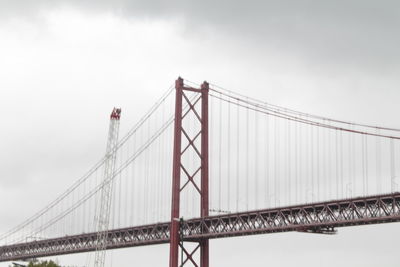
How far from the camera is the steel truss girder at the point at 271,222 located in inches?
3391

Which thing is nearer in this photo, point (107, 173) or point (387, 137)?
point (387, 137)

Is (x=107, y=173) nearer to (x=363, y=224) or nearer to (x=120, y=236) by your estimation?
(x=120, y=236)

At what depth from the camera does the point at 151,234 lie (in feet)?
386

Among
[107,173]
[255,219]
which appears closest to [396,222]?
[255,219]

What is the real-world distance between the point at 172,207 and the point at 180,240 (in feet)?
13.2

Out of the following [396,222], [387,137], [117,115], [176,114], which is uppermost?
[117,115]

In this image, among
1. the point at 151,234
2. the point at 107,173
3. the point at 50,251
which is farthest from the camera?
the point at 50,251

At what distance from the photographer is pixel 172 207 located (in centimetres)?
10812

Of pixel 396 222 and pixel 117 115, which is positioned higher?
pixel 117 115

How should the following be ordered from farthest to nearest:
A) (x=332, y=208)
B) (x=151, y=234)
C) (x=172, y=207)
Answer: (x=151, y=234)
(x=172, y=207)
(x=332, y=208)

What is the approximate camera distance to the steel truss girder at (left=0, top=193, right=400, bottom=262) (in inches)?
3391

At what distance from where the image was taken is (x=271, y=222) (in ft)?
326

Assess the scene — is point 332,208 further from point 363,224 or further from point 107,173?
point 107,173

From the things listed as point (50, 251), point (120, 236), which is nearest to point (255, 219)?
point (120, 236)
